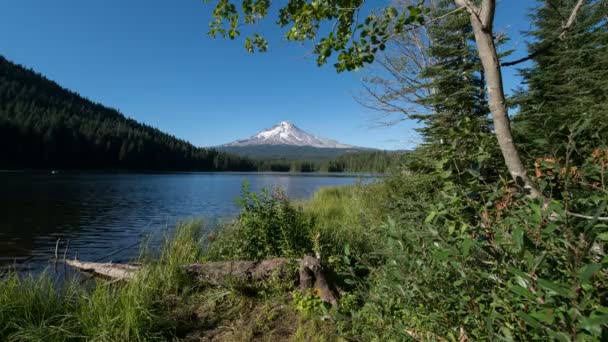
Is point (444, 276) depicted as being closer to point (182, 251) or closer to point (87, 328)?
point (87, 328)

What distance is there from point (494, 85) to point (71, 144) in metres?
108

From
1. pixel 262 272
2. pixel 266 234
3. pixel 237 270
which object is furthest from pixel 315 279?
pixel 266 234

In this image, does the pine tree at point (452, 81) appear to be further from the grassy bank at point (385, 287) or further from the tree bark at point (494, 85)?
the tree bark at point (494, 85)

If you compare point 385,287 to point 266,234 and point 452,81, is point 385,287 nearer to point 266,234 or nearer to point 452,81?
point 266,234

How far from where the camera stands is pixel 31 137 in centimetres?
8012

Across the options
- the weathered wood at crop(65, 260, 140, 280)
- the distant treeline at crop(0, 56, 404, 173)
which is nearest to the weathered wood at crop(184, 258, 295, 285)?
the weathered wood at crop(65, 260, 140, 280)

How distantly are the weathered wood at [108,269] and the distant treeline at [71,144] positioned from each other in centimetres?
3043

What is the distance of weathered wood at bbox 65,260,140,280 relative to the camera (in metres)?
6.09

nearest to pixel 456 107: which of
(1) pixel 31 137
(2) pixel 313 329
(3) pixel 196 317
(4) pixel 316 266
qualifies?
(4) pixel 316 266

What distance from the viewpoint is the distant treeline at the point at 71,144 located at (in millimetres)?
78188

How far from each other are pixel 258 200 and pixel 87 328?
334 centimetres

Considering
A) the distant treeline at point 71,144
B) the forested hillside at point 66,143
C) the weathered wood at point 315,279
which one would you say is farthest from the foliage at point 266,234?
the forested hillside at point 66,143

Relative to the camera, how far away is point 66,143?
8619 cm

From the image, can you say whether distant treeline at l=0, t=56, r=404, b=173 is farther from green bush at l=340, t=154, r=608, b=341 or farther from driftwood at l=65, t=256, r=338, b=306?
green bush at l=340, t=154, r=608, b=341
